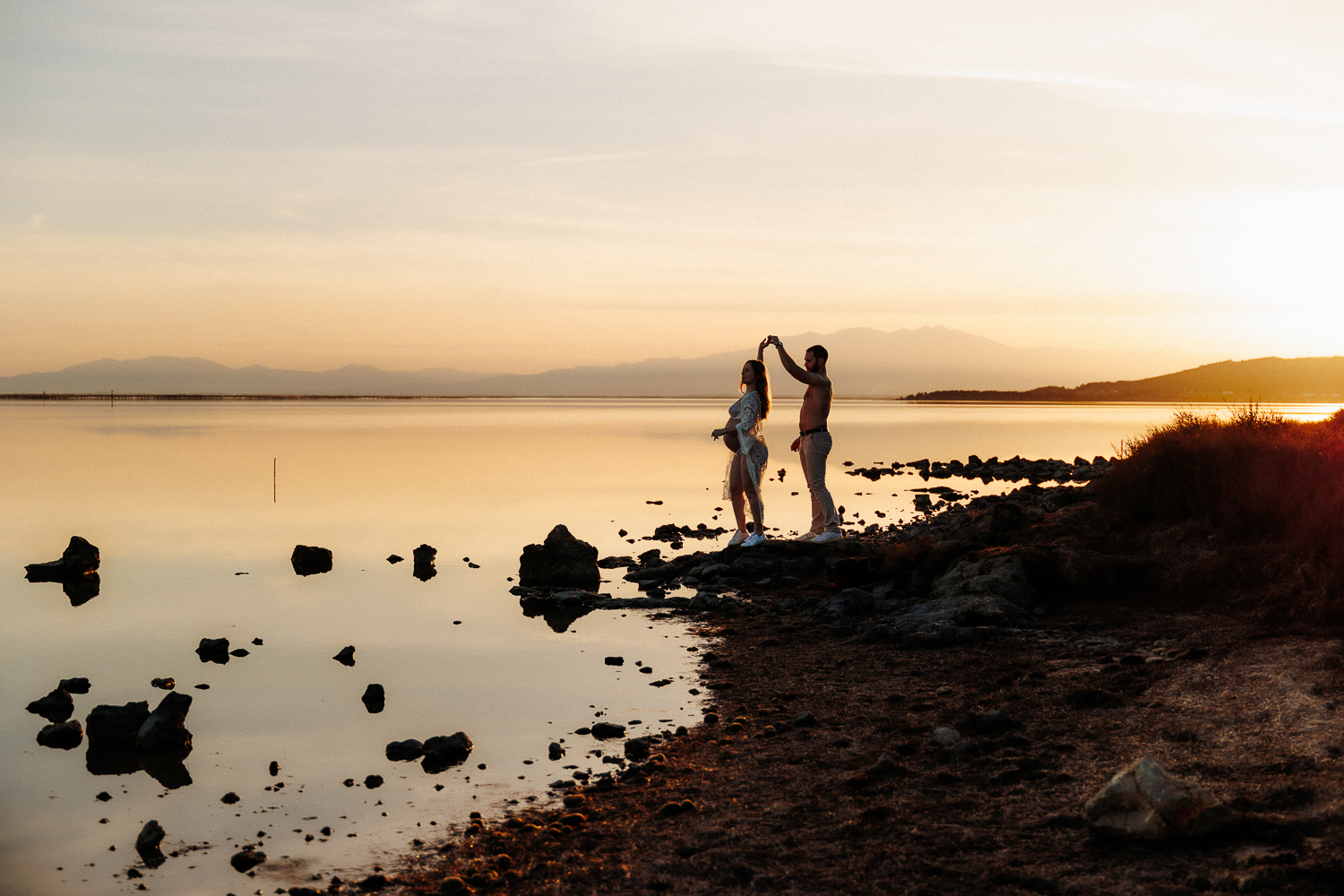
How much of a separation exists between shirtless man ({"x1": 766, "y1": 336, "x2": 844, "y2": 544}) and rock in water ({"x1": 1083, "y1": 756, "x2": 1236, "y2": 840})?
10.5 metres

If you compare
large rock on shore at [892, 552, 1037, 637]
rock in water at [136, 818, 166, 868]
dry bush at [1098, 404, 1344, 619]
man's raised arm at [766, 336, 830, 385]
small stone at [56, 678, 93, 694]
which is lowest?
rock in water at [136, 818, 166, 868]

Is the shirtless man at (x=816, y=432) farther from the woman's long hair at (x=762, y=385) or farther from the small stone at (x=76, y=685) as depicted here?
the small stone at (x=76, y=685)

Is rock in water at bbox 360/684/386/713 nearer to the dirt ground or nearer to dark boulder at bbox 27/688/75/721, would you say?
dark boulder at bbox 27/688/75/721

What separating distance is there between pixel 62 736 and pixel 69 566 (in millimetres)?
10907

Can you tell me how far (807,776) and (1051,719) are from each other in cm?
225

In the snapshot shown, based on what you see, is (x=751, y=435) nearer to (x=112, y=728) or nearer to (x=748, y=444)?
(x=748, y=444)

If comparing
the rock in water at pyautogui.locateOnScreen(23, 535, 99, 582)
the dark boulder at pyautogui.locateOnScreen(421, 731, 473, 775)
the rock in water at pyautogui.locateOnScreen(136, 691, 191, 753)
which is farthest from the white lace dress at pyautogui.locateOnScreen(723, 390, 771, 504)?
the rock in water at pyautogui.locateOnScreen(23, 535, 99, 582)

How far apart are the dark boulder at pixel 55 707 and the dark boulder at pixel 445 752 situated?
13.5ft

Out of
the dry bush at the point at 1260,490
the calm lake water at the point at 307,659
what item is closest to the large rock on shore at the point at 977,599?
the dry bush at the point at 1260,490

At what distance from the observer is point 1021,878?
5.61 meters

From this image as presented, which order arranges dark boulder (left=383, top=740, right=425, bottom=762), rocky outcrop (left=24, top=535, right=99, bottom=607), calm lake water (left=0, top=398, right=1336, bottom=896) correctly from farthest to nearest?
rocky outcrop (left=24, top=535, right=99, bottom=607), dark boulder (left=383, top=740, right=425, bottom=762), calm lake water (left=0, top=398, right=1336, bottom=896)

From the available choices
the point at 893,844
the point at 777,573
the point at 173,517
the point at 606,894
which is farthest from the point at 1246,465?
the point at 173,517

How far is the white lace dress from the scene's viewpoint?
17.4 m

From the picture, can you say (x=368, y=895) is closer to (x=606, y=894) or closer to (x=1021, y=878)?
(x=606, y=894)
